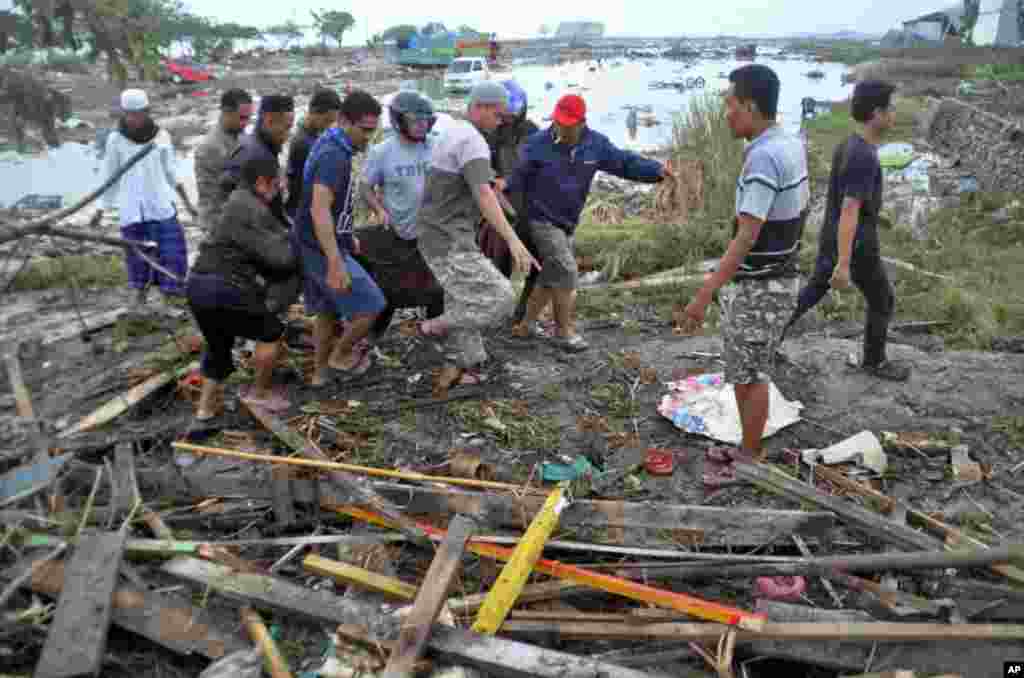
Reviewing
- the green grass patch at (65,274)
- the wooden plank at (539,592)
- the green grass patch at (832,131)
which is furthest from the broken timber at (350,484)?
the green grass patch at (832,131)

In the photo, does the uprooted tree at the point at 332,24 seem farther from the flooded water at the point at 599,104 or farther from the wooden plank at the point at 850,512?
the wooden plank at the point at 850,512

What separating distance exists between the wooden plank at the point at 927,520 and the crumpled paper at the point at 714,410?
50 centimetres

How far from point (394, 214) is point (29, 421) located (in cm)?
241

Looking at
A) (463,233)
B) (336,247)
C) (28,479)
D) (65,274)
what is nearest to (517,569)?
(28,479)

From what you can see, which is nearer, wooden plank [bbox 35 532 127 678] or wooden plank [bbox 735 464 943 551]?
wooden plank [bbox 35 532 127 678]

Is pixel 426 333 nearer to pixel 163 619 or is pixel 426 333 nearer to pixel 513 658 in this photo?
pixel 163 619

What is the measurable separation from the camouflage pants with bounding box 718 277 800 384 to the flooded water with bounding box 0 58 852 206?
315 centimetres

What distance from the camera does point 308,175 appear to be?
4.13 metres

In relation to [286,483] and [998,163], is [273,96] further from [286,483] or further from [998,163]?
[998,163]

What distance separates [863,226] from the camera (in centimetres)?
439

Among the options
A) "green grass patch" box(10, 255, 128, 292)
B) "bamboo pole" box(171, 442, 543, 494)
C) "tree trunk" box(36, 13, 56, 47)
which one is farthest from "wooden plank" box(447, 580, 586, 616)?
"green grass patch" box(10, 255, 128, 292)

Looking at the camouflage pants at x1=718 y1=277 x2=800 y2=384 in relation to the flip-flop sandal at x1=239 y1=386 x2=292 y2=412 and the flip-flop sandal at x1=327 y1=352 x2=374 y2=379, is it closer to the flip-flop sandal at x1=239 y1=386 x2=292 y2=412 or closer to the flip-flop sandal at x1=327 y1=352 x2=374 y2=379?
the flip-flop sandal at x1=327 y1=352 x2=374 y2=379

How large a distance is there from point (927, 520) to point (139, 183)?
582cm

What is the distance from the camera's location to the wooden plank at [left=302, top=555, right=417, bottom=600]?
2891 millimetres
